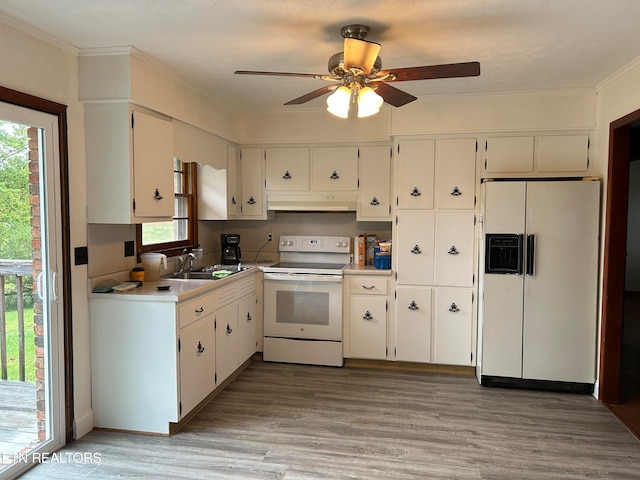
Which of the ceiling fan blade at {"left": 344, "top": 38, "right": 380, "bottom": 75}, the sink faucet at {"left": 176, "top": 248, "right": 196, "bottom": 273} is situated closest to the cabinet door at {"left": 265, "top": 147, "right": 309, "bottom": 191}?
the sink faucet at {"left": 176, "top": 248, "right": 196, "bottom": 273}

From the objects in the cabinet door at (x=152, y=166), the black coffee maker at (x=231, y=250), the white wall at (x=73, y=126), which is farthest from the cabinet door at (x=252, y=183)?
the white wall at (x=73, y=126)

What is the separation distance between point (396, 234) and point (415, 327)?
0.85 m

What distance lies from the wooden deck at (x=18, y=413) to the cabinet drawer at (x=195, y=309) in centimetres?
92

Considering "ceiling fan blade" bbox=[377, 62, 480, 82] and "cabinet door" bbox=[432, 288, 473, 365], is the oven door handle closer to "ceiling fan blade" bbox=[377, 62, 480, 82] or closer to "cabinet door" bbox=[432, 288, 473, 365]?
"cabinet door" bbox=[432, 288, 473, 365]

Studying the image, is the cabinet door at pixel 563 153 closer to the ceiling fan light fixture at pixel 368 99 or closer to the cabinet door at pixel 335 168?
the cabinet door at pixel 335 168

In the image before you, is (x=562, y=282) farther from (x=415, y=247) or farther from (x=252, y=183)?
(x=252, y=183)

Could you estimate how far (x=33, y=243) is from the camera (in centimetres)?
259

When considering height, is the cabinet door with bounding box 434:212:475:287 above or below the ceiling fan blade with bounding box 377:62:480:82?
below

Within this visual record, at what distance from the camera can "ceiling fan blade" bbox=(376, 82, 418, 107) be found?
250cm

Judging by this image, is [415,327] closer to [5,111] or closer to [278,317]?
[278,317]

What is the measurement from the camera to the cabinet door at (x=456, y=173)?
12.9ft

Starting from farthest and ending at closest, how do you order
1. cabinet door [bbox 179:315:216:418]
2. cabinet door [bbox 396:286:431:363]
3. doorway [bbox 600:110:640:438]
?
1. cabinet door [bbox 396:286:431:363]
2. doorway [bbox 600:110:640:438]
3. cabinet door [bbox 179:315:216:418]

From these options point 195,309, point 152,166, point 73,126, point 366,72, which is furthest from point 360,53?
point 195,309

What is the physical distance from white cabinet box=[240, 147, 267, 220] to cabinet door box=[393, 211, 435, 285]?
1388 mm
